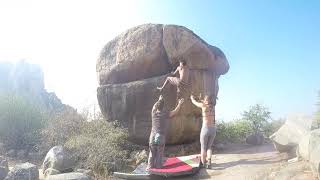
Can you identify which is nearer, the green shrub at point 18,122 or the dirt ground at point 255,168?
the dirt ground at point 255,168

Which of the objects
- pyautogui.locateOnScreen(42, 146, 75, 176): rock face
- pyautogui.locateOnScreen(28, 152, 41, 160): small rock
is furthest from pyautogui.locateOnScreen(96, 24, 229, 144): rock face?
pyautogui.locateOnScreen(28, 152, 41, 160): small rock

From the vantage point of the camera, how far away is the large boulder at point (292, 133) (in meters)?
10.9

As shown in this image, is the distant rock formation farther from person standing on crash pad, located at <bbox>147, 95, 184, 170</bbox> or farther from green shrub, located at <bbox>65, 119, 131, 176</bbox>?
person standing on crash pad, located at <bbox>147, 95, 184, 170</bbox>

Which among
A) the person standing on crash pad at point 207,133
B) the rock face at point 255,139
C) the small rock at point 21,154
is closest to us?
the person standing on crash pad at point 207,133

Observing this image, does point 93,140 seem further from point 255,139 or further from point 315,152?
point 315,152

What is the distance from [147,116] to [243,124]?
5429mm

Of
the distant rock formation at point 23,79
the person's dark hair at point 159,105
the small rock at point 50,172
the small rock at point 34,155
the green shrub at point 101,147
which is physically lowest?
the small rock at point 50,172

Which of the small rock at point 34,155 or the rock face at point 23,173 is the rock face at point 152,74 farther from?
the rock face at point 23,173

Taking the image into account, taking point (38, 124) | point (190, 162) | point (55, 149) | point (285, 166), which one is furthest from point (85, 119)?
point (285, 166)

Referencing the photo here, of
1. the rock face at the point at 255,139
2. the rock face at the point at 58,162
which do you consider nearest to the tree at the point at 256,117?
the rock face at the point at 255,139

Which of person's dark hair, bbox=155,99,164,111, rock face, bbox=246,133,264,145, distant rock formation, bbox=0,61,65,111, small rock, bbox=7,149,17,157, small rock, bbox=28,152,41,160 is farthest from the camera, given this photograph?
distant rock formation, bbox=0,61,65,111

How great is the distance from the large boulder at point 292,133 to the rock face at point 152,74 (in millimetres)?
3644

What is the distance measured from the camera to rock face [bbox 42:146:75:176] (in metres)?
12.4

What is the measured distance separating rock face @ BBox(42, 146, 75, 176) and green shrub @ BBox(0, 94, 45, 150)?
566 centimetres
